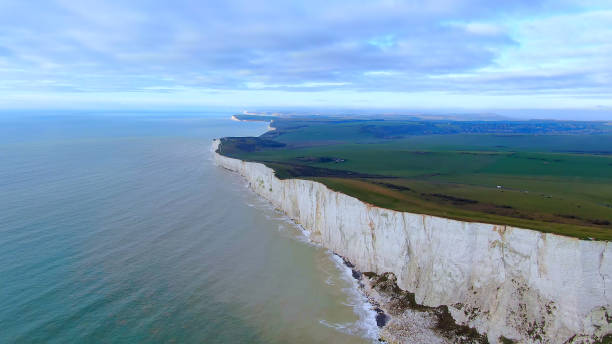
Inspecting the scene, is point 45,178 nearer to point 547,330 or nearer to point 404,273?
point 404,273

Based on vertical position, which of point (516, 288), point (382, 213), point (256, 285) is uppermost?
point (382, 213)

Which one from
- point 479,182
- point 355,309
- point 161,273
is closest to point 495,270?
point 355,309

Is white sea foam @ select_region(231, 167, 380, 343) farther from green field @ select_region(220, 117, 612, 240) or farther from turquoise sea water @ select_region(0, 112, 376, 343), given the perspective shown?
green field @ select_region(220, 117, 612, 240)

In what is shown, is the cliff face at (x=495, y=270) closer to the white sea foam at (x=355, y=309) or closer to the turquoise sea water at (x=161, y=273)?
the white sea foam at (x=355, y=309)

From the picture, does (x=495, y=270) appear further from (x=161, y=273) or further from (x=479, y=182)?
(x=479, y=182)

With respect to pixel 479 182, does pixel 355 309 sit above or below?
below

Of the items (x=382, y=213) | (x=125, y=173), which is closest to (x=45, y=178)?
(x=125, y=173)

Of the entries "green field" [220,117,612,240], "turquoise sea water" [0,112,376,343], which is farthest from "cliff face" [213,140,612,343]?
"turquoise sea water" [0,112,376,343]
